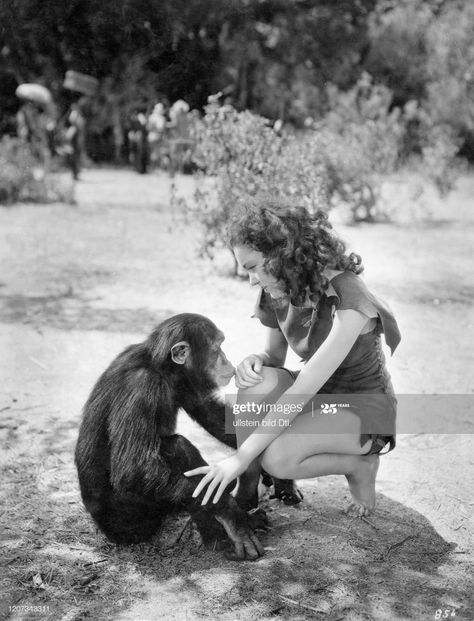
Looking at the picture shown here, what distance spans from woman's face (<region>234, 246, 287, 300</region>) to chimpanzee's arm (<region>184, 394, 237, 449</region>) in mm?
505

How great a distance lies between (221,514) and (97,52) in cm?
387

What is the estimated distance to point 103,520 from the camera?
241 cm

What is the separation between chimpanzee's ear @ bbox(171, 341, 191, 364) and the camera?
2389 mm

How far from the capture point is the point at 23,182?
30.9 ft

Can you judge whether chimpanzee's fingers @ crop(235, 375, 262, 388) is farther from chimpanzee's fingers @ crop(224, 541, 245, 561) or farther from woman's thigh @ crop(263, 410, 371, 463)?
chimpanzee's fingers @ crop(224, 541, 245, 561)

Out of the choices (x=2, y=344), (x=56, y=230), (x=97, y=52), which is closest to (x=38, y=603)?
(x=2, y=344)

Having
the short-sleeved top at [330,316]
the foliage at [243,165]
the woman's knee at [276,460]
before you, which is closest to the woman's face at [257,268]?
the short-sleeved top at [330,316]

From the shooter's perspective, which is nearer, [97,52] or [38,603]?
[38,603]

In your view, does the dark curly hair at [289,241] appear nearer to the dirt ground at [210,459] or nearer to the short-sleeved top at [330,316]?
the short-sleeved top at [330,316]

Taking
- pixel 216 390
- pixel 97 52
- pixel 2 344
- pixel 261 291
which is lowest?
pixel 2 344

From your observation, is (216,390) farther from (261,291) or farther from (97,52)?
(97,52)

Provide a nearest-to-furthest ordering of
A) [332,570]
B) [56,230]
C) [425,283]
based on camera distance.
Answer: [332,570] → [425,283] → [56,230]

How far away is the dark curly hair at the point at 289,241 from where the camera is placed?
2.29m

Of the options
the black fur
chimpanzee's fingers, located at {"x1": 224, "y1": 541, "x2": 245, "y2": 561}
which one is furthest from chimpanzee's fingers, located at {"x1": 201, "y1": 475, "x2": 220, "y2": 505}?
chimpanzee's fingers, located at {"x1": 224, "y1": 541, "x2": 245, "y2": 561}
